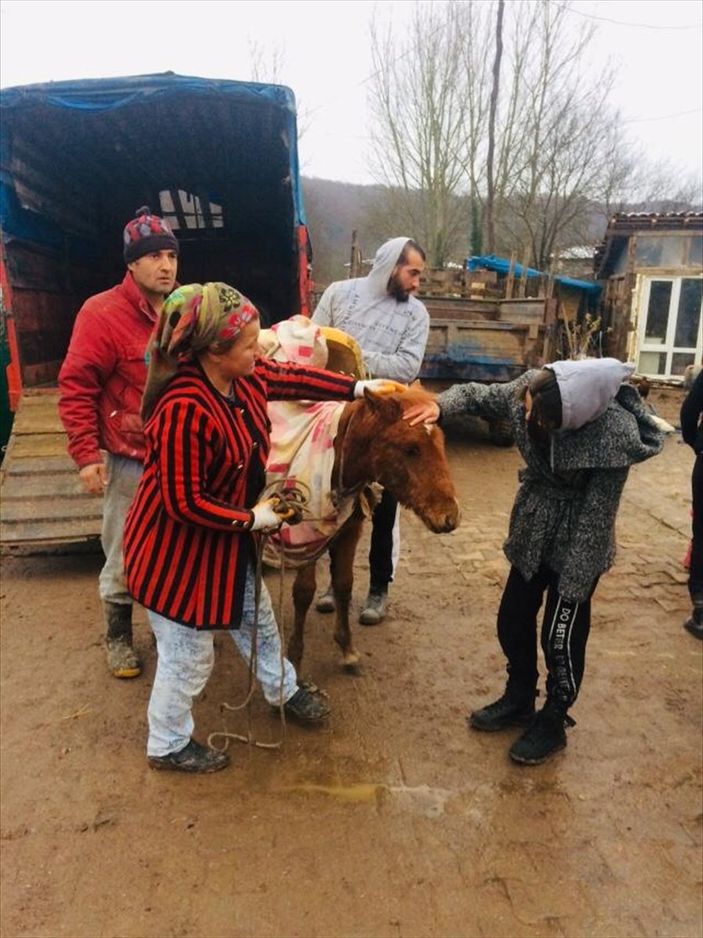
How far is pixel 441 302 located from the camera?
9414 mm

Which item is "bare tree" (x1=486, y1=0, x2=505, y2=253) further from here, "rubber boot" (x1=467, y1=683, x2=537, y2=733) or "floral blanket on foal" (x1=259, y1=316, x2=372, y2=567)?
"rubber boot" (x1=467, y1=683, x2=537, y2=733)

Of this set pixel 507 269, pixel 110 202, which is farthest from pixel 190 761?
pixel 507 269

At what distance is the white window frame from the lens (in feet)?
49.5

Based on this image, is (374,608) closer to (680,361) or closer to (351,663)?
(351,663)

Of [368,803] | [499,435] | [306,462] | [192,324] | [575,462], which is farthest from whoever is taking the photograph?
[499,435]

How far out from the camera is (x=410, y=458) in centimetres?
275

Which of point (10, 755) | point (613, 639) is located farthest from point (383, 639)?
point (10, 755)

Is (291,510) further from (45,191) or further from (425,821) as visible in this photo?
(45,191)

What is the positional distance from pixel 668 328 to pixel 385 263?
13891 mm

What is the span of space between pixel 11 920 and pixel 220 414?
5.64 feet

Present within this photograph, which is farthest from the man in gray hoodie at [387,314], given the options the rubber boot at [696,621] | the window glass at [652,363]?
the window glass at [652,363]

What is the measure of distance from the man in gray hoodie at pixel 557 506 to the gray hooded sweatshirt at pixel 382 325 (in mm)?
892

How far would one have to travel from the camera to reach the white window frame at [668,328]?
49.5ft

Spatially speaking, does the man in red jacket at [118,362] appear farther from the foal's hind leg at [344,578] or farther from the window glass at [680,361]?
the window glass at [680,361]
